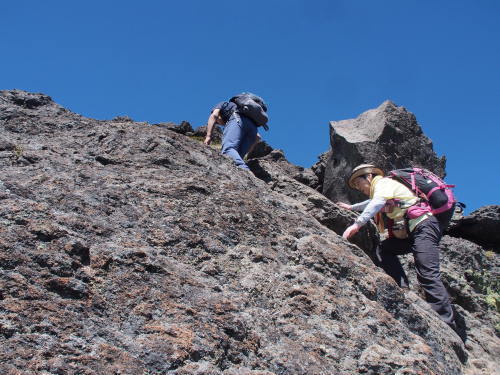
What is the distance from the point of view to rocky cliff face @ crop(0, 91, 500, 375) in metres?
3.72

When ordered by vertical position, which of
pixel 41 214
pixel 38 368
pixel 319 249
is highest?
pixel 319 249

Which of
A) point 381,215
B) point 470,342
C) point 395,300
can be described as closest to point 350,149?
point 381,215

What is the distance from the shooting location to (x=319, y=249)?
19.7 ft

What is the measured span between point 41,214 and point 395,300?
4.10 m

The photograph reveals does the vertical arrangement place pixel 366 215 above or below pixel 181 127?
below

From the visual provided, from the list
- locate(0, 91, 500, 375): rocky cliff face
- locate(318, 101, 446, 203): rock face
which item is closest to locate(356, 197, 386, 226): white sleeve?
locate(0, 91, 500, 375): rocky cliff face

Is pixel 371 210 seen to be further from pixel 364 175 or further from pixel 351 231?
pixel 364 175

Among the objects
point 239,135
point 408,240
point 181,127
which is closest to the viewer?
point 408,240

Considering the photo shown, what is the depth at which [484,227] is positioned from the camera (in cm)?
1311

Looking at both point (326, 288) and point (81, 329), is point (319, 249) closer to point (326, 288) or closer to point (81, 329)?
point (326, 288)

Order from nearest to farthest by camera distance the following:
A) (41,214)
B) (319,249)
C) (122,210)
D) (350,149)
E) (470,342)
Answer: (41,214), (122,210), (319,249), (470,342), (350,149)

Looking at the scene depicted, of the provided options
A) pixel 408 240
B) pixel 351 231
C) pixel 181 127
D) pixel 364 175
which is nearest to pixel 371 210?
pixel 351 231

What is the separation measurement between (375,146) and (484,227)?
3518 mm

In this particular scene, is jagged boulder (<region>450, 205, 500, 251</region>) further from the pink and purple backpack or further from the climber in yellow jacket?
the climber in yellow jacket
